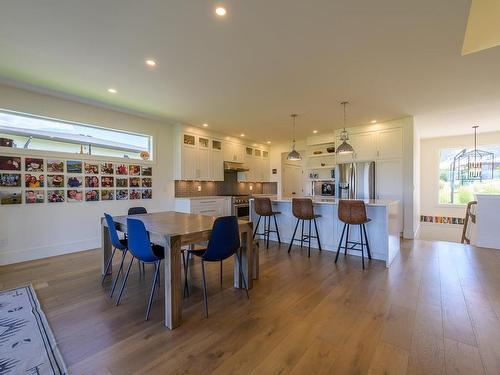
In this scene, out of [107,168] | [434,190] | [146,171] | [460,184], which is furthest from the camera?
[434,190]

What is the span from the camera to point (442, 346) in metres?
1.71

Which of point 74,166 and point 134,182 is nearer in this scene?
point 74,166

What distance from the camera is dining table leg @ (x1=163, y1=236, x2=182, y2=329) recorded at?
1.94 m

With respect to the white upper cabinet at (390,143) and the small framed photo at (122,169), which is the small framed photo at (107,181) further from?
the white upper cabinet at (390,143)

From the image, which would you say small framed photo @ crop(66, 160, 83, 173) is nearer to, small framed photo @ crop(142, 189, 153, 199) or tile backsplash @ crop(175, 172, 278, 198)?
small framed photo @ crop(142, 189, 153, 199)

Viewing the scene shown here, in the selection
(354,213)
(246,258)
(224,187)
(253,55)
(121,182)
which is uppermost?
(253,55)

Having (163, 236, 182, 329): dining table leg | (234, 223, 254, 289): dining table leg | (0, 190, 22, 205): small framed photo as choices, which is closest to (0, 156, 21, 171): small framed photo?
(0, 190, 22, 205): small framed photo

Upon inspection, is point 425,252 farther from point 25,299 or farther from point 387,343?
point 25,299

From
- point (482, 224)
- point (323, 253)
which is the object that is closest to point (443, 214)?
point (482, 224)

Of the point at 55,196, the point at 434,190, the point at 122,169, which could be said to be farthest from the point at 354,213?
the point at 434,190

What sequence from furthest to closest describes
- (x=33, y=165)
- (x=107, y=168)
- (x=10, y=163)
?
1. (x=107, y=168)
2. (x=33, y=165)
3. (x=10, y=163)

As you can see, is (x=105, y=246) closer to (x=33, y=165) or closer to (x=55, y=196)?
(x=55, y=196)

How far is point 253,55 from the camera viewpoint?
2785mm

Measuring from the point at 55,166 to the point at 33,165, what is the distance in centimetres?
27
